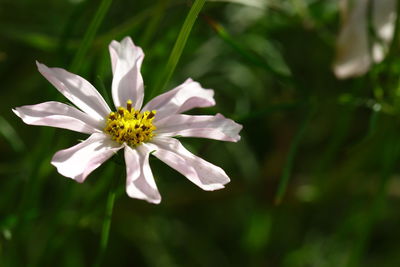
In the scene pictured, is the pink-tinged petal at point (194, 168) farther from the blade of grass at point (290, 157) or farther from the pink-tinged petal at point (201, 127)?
the blade of grass at point (290, 157)

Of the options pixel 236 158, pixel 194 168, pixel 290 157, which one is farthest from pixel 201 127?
pixel 236 158

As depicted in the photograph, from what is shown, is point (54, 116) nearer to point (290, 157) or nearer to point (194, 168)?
point (194, 168)

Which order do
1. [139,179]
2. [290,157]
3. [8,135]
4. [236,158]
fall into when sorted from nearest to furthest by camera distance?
[139,179], [290,157], [8,135], [236,158]

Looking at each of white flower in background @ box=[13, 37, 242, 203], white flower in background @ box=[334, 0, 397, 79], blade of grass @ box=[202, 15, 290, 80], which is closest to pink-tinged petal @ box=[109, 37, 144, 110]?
white flower in background @ box=[13, 37, 242, 203]

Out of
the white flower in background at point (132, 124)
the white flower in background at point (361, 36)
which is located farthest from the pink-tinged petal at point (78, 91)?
the white flower in background at point (361, 36)

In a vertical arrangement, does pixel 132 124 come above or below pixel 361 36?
below

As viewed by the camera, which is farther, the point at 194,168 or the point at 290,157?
the point at 290,157

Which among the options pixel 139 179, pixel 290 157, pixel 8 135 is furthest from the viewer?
pixel 8 135

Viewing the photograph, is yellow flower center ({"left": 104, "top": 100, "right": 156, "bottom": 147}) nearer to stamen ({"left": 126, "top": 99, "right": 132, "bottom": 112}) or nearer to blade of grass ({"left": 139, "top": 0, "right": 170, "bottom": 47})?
stamen ({"left": 126, "top": 99, "right": 132, "bottom": 112})
